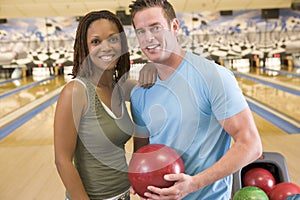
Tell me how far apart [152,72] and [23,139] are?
9.01ft

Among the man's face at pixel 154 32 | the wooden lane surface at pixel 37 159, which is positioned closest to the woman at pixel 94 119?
the man's face at pixel 154 32

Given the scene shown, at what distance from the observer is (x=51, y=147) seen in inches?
120

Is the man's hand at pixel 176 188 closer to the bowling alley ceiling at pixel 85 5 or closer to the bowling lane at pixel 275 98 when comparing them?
the bowling lane at pixel 275 98

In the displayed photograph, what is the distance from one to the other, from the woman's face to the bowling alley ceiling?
6.85 meters

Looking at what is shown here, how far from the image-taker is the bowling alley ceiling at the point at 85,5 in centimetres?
775

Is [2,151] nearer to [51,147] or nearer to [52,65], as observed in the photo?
[51,147]

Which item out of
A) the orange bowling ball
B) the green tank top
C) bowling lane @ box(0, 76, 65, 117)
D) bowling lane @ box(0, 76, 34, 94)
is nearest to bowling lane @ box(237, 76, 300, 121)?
the green tank top

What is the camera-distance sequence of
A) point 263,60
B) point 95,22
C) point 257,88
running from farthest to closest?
point 263,60
point 257,88
point 95,22

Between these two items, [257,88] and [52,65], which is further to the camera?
[52,65]

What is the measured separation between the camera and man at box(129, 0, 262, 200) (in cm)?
84

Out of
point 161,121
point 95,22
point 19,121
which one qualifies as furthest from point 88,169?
point 19,121

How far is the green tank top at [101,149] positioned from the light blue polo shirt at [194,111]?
0.12m

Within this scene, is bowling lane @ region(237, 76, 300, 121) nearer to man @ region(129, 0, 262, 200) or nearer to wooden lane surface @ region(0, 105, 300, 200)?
wooden lane surface @ region(0, 105, 300, 200)

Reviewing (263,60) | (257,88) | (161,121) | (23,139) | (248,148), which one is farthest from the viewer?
(263,60)
